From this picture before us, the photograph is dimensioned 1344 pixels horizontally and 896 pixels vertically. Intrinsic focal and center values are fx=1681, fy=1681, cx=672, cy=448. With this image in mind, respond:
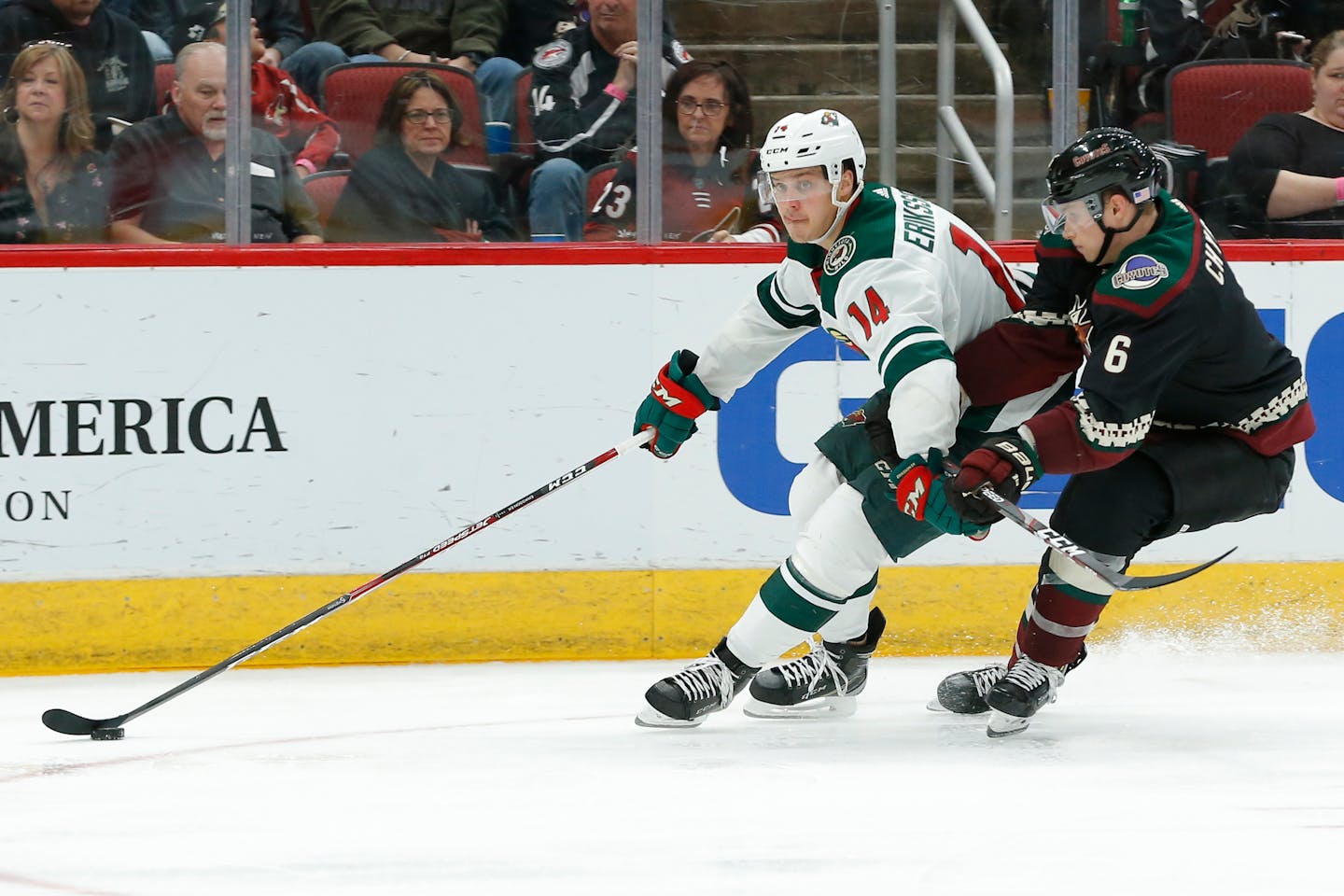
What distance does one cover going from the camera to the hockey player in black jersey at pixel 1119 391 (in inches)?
115

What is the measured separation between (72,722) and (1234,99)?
312 cm

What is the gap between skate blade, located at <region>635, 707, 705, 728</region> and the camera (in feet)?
10.7

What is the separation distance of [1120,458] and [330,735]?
5.21ft

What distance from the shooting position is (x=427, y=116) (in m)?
4.09

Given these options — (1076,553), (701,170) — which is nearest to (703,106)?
(701,170)

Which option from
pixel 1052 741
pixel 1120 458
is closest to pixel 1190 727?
pixel 1052 741

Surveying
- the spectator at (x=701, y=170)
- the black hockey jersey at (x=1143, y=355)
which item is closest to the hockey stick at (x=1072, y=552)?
the black hockey jersey at (x=1143, y=355)

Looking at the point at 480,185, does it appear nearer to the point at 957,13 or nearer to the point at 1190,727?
the point at 957,13

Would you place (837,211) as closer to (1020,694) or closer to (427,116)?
(1020,694)

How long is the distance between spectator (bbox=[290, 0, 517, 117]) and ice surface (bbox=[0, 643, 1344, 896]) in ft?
4.82

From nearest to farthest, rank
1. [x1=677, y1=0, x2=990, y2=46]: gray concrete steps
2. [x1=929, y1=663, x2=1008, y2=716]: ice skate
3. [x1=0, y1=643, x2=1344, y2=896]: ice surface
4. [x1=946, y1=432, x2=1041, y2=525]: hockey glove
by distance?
1. [x1=0, y1=643, x2=1344, y2=896]: ice surface
2. [x1=946, y1=432, x2=1041, y2=525]: hockey glove
3. [x1=929, y1=663, x2=1008, y2=716]: ice skate
4. [x1=677, y1=0, x2=990, y2=46]: gray concrete steps

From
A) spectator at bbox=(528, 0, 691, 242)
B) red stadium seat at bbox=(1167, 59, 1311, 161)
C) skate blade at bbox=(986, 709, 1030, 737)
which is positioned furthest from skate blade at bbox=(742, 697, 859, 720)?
red stadium seat at bbox=(1167, 59, 1311, 161)

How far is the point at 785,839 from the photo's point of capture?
8.04 ft

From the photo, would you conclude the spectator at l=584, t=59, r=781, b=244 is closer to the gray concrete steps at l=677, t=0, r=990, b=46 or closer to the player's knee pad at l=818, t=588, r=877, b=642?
the gray concrete steps at l=677, t=0, r=990, b=46
